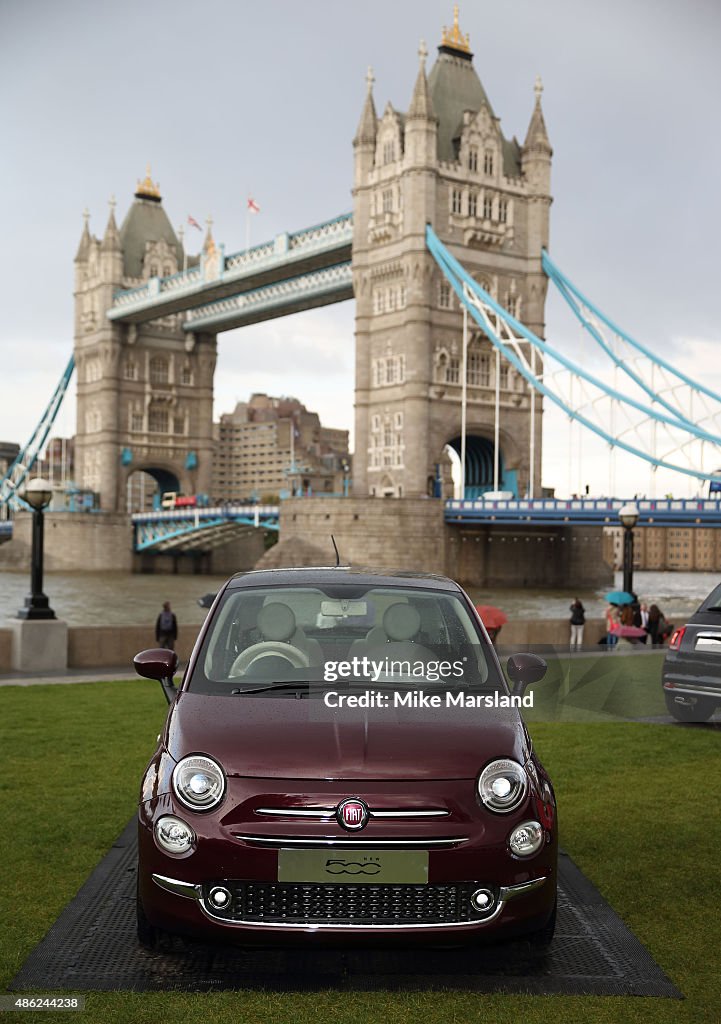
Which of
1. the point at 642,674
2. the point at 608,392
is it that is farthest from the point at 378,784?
the point at 608,392

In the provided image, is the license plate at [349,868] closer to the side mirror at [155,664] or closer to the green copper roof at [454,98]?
the side mirror at [155,664]

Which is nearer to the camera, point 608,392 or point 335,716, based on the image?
point 335,716

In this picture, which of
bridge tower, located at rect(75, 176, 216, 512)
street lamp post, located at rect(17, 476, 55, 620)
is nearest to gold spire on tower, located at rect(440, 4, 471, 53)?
bridge tower, located at rect(75, 176, 216, 512)

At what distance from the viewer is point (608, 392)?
50.6 metres

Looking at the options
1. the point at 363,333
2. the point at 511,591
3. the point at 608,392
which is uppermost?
the point at 363,333

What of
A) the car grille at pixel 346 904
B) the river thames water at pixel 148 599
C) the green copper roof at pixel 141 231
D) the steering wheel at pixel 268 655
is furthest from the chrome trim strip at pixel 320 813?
the green copper roof at pixel 141 231

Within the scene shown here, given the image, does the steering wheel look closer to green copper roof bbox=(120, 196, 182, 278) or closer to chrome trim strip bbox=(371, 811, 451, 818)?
chrome trim strip bbox=(371, 811, 451, 818)

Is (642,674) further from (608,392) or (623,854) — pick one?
(608,392)

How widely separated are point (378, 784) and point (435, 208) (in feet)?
179

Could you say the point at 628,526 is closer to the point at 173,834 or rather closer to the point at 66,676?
the point at 66,676

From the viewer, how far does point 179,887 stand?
3609mm

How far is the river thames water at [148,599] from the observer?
3738 cm

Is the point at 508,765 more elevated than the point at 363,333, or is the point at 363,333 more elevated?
the point at 363,333

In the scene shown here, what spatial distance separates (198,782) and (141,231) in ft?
289
